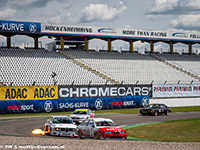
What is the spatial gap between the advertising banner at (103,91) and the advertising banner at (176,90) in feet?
4.43

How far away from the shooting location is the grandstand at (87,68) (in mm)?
47031

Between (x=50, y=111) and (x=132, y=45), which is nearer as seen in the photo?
(x=50, y=111)

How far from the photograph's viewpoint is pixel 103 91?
46.1 m

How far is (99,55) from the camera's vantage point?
58.9 metres

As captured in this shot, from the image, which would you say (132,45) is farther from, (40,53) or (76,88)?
(76,88)

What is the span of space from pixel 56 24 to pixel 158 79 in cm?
1637

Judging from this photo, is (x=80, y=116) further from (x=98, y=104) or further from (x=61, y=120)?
(x=98, y=104)

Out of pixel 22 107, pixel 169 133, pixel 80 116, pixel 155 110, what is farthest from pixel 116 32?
pixel 169 133

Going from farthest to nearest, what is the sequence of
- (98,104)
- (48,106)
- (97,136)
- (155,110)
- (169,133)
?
(98,104)
(48,106)
(155,110)
(169,133)
(97,136)

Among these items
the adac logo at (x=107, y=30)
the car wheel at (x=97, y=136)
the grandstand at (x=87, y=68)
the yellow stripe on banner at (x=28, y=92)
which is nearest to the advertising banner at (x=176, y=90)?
the grandstand at (x=87, y=68)

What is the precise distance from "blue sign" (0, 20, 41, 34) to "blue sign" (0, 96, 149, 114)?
14.1 m

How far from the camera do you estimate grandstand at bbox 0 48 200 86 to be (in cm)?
4703

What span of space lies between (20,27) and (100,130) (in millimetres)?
35310

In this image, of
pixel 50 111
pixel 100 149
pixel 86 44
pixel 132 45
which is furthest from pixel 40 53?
pixel 100 149
